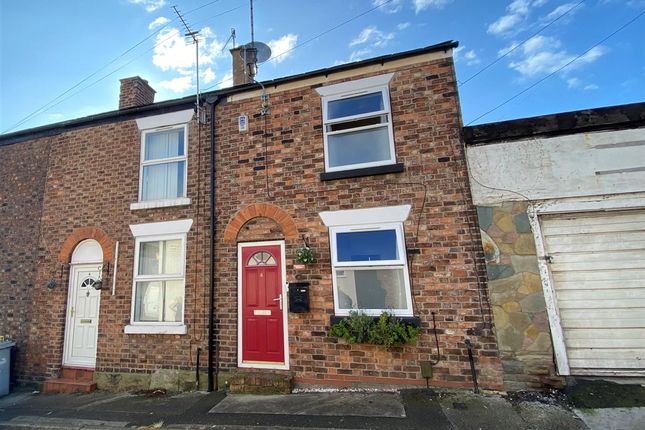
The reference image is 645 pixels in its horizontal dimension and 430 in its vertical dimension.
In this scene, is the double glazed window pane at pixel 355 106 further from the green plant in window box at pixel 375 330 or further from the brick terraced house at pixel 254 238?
the green plant in window box at pixel 375 330

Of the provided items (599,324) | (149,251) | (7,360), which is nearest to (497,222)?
(599,324)

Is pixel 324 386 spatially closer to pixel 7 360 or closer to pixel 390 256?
pixel 390 256

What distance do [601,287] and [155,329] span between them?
24.1 feet

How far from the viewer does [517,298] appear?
4699 mm

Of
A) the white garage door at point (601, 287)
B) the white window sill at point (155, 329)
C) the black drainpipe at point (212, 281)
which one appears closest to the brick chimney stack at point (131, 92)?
the black drainpipe at point (212, 281)

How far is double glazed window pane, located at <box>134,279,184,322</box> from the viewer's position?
6121mm

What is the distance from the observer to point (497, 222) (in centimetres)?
496

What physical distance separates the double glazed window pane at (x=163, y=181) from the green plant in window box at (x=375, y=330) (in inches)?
164

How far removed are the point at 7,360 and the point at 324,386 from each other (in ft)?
21.1

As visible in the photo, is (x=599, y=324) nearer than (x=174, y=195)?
Yes

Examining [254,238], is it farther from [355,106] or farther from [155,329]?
[355,106]

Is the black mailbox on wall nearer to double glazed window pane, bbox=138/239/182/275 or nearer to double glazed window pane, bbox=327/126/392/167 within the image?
double glazed window pane, bbox=327/126/392/167

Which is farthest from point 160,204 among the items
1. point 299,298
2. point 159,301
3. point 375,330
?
point 375,330

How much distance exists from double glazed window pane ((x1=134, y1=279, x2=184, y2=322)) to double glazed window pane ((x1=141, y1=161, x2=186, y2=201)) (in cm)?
177
